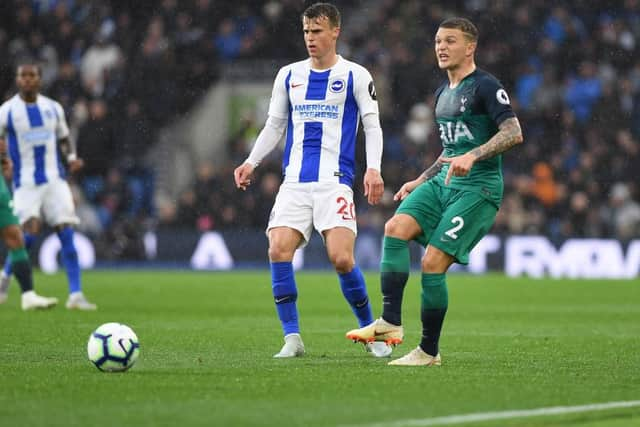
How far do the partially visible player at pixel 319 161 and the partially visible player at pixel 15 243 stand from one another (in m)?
4.24

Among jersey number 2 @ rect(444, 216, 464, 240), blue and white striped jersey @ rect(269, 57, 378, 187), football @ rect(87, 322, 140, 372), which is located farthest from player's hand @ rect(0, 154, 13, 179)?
jersey number 2 @ rect(444, 216, 464, 240)

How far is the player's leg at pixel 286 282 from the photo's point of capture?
8383mm

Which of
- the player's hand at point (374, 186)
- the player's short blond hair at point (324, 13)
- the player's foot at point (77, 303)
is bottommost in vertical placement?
the player's foot at point (77, 303)

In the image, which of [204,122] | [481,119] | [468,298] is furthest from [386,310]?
[204,122]

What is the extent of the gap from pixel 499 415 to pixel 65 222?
844 cm

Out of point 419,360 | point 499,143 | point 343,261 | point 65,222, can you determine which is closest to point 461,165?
point 499,143

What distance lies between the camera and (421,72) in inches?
924

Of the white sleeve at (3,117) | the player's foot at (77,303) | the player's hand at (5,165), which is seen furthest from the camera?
the white sleeve at (3,117)

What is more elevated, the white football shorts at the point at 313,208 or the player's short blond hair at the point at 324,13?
the player's short blond hair at the point at 324,13

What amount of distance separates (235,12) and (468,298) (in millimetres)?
11359

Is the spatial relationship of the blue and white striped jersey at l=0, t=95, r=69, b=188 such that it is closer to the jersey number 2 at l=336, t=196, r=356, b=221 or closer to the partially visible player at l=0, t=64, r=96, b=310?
the partially visible player at l=0, t=64, r=96, b=310

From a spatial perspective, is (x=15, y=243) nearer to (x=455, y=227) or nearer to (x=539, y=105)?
(x=455, y=227)

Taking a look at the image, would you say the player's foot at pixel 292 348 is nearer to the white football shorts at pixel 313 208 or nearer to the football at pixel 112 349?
the white football shorts at pixel 313 208

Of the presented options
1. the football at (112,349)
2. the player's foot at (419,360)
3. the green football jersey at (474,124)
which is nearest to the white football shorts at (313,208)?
Answer: the green football jersey at (474,124)
